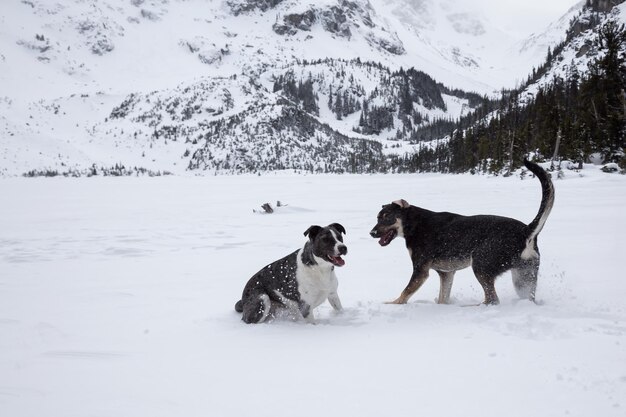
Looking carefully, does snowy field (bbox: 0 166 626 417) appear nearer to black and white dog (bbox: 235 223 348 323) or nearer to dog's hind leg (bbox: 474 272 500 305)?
dog's hind leg (bbox: 474 272 500 305)

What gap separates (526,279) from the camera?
5.16 meters

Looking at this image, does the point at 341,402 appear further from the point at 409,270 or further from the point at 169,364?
the point at 409,270

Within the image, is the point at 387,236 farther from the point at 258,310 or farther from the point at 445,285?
the point at 258,310

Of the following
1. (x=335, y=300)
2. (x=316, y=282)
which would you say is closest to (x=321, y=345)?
(x=316, y=282)

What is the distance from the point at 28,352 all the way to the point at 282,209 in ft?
57.2

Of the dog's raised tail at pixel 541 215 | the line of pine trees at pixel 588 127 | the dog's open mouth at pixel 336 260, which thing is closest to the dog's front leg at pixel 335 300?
the dog's open mouth at pixel 336 260

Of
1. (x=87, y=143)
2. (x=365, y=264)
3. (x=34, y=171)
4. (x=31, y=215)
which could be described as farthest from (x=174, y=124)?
(x=365, y=264)

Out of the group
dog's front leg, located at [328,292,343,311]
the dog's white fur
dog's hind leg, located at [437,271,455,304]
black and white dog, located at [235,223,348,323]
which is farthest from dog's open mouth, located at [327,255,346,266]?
dog's hind leg, located at [437,271,455,304]

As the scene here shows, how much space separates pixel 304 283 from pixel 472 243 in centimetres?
250

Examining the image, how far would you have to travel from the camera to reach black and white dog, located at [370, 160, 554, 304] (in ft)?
16.6

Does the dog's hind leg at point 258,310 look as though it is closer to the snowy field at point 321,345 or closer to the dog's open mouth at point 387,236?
the snowy field at point 321,345

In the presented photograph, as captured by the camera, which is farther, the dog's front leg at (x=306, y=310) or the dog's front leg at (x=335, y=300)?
the dog's front leg at (x=335, y=300)

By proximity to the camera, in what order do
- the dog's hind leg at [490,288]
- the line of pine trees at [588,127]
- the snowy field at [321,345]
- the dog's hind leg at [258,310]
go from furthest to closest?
the line of pine trees at [588,127], the dog's hind leg at [258,310], the dog's hind leg at [490,288], the snowy field at [321,345]

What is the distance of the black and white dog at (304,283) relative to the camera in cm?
554
